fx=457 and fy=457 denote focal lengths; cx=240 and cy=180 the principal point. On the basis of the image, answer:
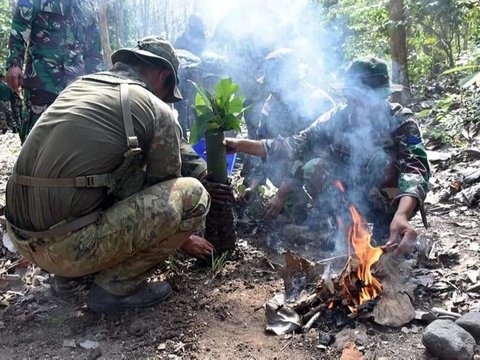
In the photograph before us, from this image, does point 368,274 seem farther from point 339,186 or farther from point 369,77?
point 369,77

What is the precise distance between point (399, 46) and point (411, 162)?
6.24m

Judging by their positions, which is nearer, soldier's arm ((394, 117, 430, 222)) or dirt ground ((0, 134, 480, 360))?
dirt ground ((0, 134, 480, 360))

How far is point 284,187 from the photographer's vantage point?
Answer: 431cm

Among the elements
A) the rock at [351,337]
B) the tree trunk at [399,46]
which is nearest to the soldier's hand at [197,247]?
the rock at [351,337]

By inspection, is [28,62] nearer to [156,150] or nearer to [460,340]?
[156,150]

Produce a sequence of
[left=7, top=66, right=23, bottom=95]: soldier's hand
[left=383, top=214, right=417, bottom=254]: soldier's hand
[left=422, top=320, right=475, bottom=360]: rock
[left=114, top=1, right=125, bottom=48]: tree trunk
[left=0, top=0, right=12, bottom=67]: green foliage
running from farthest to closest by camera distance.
A: [left=114, top=1, right=125, bottom=48]: tree trunk → [left=0, top=0, right=12, bottom=67]: green foliage → [left=7, top=66, right=23, bottom=95]: soldier's hand → [left=383, top=214, right=417, bottom=254]: soldier's hand → [left=422, top=320, right=475, bottom=360]: rock

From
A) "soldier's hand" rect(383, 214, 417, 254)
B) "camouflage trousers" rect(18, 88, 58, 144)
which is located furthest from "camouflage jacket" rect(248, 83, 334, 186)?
"camouflage trousers" rect(18, 88, 58, 144)

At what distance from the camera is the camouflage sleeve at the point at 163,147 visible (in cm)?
280

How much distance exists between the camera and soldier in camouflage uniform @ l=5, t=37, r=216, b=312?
103 inches

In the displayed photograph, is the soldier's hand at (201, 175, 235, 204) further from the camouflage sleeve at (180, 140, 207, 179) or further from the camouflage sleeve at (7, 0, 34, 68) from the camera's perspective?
the camouflage sleeve at (7, 0, 34, 68)

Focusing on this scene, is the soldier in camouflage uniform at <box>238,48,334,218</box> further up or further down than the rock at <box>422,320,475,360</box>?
further up

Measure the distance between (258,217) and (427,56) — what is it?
383 inches

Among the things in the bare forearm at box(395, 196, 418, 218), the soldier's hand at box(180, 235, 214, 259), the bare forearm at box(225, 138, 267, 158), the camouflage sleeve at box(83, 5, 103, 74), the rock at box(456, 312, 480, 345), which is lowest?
the rock at box(456, 312, 480, 345)

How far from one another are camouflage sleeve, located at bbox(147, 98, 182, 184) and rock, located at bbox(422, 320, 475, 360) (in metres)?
1.76
